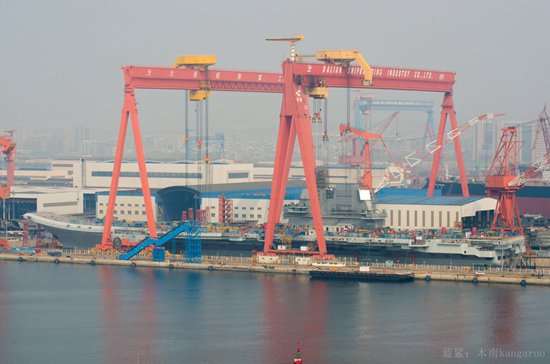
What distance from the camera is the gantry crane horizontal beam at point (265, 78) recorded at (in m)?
57.5

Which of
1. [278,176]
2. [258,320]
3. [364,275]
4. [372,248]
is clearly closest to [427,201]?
[372,248]

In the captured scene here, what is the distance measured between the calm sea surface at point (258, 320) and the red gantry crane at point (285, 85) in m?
5.68

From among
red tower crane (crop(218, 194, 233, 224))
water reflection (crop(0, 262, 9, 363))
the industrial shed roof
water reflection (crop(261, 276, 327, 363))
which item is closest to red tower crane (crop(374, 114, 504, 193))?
the industrial shed roof

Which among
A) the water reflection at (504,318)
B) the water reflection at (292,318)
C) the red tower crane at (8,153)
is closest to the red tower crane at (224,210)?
the water reflection at (292,318)

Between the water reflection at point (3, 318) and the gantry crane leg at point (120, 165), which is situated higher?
the gantry crane leg at point (120, 165)

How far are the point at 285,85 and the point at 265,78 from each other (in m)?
7.13

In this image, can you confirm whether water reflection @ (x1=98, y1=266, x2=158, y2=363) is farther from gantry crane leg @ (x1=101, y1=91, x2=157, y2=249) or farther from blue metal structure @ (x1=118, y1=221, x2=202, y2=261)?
→ gantry crane leg @ (x1=101, y1=91, x2=157, y2=249)

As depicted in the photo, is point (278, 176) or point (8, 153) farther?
point (8, 153)

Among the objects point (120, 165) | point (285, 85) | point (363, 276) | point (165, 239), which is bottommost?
point (363, 276)

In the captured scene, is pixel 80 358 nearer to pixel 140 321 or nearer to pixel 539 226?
pixel 140 321

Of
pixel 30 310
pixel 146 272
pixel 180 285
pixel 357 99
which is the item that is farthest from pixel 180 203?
pixel 357 99

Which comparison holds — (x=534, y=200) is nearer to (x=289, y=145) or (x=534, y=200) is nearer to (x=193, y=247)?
(x=289, y=145)

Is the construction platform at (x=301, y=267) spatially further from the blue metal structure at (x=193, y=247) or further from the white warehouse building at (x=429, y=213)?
the white warehouse building at (x=429, y=213)

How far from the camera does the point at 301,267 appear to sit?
55875 millimetres
